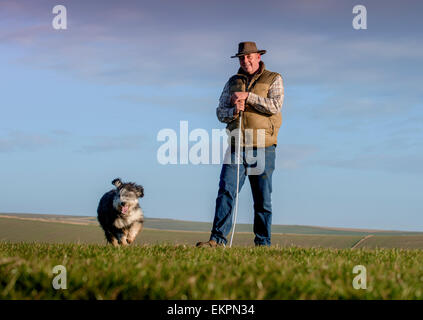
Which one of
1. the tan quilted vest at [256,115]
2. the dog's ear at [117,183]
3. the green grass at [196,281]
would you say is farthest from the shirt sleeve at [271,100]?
the green grass at [196,281]

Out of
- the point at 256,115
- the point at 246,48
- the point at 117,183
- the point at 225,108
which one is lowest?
the point at 117,183

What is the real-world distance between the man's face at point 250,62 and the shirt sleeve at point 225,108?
1.79ft

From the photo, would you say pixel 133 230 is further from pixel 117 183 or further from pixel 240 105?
pixel 240 105

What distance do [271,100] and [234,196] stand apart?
2112 millimetres

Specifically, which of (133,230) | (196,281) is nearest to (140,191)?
(133,230)

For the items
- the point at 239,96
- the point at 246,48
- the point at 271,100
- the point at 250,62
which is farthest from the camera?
the point at 250,62

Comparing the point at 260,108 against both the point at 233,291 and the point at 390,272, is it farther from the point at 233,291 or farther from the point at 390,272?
the point at 233,291

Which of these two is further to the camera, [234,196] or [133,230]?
[133,230]

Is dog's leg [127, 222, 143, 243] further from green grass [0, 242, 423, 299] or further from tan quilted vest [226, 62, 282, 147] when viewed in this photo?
green grass [0, 242, 423, 299]

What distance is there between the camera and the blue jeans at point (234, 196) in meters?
11.4

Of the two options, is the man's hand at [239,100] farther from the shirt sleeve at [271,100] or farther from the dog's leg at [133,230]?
the dog's leg at [133,230]

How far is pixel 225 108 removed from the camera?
38.2 feet

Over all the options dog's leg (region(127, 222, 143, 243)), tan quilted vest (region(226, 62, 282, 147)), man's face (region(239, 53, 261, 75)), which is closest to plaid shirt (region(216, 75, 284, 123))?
tan quilted vest (region(226, 62, 282, 147))
